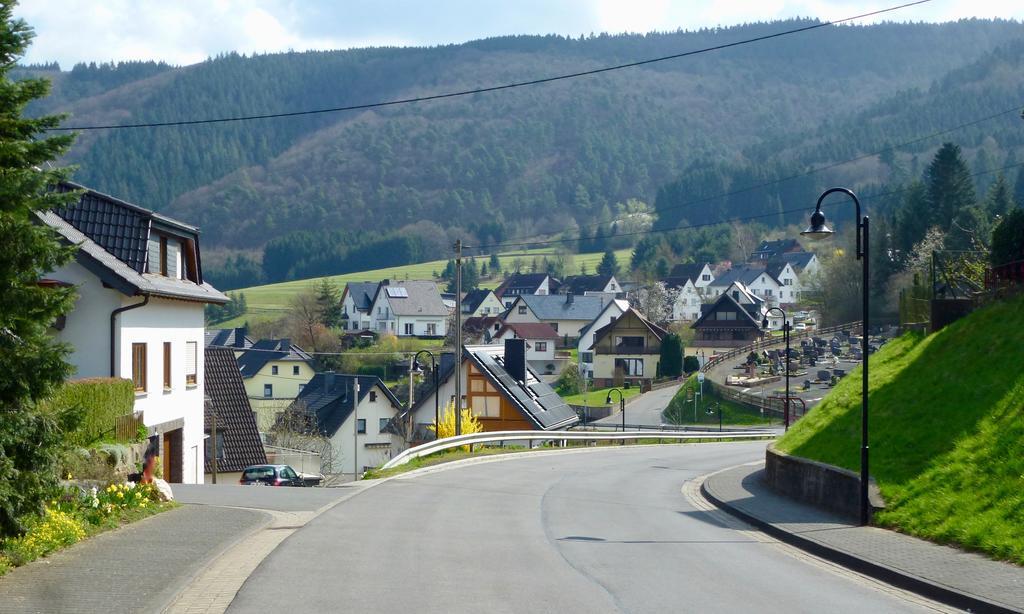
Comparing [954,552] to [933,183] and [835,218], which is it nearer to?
[933,183]

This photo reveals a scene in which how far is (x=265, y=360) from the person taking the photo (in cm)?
8469

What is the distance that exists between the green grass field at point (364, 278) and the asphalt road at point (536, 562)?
102m

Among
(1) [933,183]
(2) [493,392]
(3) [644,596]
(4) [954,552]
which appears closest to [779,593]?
(3) [644,596]

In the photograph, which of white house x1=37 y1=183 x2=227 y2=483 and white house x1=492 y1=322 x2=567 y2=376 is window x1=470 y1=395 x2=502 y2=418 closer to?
white house x1=37 y1=183 x2=227 y2=483

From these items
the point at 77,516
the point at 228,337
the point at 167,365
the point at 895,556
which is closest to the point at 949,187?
the point at 228,337

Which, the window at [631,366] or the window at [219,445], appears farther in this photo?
the window at [631,366]

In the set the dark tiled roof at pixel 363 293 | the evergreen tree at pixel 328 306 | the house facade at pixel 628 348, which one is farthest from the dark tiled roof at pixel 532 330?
the dark tiled roof at pixel 363 293

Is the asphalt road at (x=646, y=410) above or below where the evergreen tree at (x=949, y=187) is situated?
below

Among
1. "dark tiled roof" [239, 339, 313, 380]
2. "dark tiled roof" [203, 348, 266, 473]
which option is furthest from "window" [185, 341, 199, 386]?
"dark tiled roof" [239, 339, 313, 380]

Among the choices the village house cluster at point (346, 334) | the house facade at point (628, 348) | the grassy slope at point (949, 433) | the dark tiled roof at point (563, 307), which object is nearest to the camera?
the grassy slope at point (949, 433)

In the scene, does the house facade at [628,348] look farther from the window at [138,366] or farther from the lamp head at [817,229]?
the lamp head at [817,229]

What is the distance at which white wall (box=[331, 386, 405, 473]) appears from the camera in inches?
2477

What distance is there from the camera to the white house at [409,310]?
399 feet

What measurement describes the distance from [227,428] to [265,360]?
4539cm
